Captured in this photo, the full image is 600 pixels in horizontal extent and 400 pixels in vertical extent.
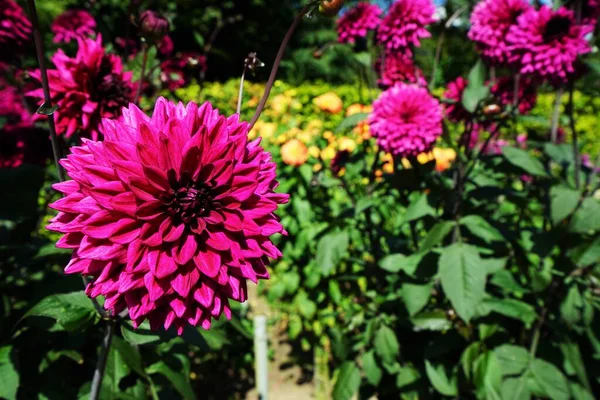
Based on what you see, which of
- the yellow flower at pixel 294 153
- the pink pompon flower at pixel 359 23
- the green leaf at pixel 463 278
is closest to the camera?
the green leaf at pixel 463 278

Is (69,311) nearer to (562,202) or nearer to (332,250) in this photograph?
(332,250)

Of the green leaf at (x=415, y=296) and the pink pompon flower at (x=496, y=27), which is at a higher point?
the pink pompon flower at (x=496, y=27)

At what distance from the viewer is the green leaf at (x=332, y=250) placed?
69.8 inches

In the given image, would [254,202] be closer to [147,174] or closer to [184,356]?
[147,174]

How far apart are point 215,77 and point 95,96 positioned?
12.9m

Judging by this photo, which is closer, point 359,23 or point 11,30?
point 11,30

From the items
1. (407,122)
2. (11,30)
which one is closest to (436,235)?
(407,122)

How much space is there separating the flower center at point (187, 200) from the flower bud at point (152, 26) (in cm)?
57

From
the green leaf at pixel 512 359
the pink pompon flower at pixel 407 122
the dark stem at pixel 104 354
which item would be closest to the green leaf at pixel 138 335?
the dark stem at pixel 104 354

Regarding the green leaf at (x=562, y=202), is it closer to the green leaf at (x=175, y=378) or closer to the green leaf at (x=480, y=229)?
the green leaf at (x=480, y=229)

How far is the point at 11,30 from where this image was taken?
1.59 meters

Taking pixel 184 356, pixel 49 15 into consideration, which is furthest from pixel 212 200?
pixel 49 15

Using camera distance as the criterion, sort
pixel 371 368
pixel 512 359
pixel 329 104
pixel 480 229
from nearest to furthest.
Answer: pixel 480 229
pixel 512 359
pixel 371 368
pixel 329 104

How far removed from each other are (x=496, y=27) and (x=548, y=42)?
209mm
